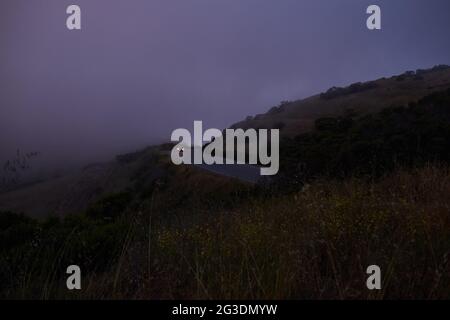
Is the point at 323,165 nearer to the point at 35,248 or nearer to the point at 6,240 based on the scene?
the point at 6,240

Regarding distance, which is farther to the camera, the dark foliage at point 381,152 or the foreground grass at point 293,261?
the dark foliage at point 381,152

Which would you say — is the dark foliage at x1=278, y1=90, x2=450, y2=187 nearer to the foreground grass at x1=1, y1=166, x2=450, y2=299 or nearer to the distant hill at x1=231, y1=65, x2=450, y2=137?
the foreground grass at x1=1, y1=166, x2=450, y2=299

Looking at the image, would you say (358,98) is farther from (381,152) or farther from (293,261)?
(293,261)

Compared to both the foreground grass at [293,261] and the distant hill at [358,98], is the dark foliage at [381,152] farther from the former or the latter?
the distant hill at [358,98]

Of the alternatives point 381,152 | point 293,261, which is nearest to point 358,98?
point 381,152

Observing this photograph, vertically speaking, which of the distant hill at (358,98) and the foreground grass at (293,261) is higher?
the distant hill at (358,98)

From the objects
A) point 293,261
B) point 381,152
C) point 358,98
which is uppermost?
point 358,98

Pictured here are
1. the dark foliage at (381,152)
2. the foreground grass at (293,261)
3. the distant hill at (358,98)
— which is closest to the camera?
the foreground grass at (293,261)

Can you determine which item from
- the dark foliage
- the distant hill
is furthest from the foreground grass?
the distant hill

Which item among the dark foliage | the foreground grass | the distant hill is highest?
the distant hill

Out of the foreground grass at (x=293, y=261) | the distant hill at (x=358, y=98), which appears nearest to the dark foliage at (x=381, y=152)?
the foreground grass at (x=293, y=261)

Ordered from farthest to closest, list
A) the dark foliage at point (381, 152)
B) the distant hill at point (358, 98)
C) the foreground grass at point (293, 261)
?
1. the distant hill at point (358, 98)
2. the dark foliage at point (381, 152)
3. the foreground grass at point (293, 261)
